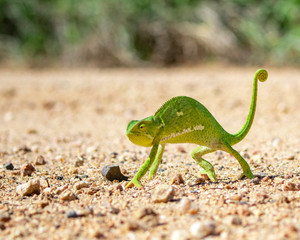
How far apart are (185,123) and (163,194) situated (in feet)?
1.54

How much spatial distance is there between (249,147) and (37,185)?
2.22 m

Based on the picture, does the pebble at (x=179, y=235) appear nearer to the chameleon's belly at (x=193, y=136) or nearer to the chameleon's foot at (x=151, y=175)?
the chameleon's belly at (x=193, y=136)

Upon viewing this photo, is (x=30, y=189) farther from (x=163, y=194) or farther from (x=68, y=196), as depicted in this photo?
(x=163, y=194)

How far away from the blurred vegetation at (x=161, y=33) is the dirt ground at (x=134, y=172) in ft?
10.3

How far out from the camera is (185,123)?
2605mm

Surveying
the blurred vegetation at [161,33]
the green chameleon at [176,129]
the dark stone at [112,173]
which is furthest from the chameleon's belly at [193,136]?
the blurred vegetation at [161,33]

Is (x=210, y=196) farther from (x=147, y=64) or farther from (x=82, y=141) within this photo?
(x=147, y=64)

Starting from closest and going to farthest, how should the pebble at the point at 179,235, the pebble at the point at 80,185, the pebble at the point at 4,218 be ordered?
the pebble at the point at 179,235, the pebble at the point at 4,218, the pebble at the point at 80,185

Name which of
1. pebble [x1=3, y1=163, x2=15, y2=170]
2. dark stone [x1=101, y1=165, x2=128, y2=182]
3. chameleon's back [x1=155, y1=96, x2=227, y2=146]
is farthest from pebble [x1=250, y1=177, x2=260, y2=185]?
pebble [x1=3, y1=163, x2=15, y2=170]

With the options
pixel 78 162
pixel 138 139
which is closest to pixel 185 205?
pixel 138 139

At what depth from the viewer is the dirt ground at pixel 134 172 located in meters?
2.04

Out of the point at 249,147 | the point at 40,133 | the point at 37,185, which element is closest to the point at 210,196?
the point at 37,185

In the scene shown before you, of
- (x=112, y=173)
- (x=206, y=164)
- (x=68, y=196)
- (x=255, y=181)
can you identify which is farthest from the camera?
(x=112, y=173)

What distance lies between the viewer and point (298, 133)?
494 cm
